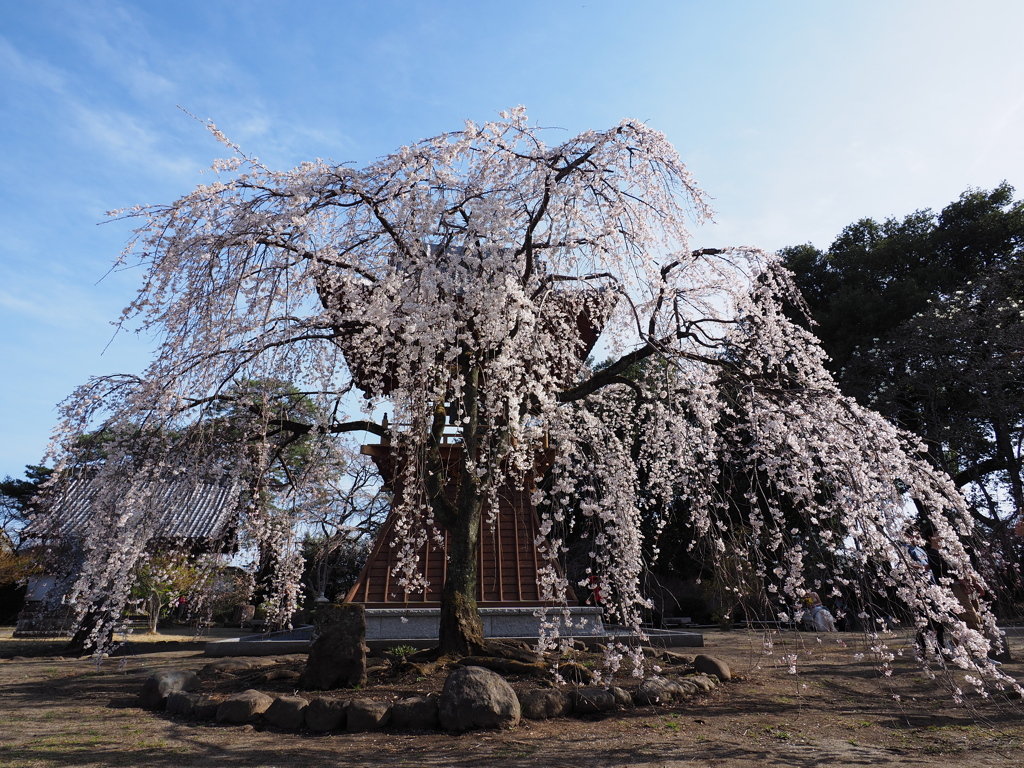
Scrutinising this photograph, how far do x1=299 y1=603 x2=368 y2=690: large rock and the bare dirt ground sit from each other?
0.47m

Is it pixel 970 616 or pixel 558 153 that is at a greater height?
pixel 558 153

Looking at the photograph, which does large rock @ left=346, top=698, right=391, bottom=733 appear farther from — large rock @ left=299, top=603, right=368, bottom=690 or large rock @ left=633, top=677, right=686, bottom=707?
large rock @ left=633, top=677, right=686, bottom=707

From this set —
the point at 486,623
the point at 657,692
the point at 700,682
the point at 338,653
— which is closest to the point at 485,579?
the point at 486,623

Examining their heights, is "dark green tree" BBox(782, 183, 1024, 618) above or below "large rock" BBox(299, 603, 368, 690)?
above

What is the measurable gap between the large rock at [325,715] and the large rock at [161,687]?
2.07 meters

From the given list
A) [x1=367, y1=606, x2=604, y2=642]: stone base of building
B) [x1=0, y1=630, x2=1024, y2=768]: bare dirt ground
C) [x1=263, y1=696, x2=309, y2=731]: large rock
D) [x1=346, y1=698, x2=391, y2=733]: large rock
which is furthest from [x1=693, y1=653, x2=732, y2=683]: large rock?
[x1=263, y1=696, x2=309, y2=731]: large rock

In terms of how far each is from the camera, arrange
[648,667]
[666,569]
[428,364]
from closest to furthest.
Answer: [428,364]
[648,667]
[666,569]

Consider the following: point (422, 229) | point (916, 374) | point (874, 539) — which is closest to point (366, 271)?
point (422, 229)

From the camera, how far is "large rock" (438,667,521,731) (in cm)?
489

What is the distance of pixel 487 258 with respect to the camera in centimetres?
553

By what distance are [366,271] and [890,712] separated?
21.8 feet

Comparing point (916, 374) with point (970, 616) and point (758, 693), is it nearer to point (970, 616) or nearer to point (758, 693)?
point (970, 616)

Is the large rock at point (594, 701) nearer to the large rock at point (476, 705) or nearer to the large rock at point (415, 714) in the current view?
the large rock at point (476, 705)

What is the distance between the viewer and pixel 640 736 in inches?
183
